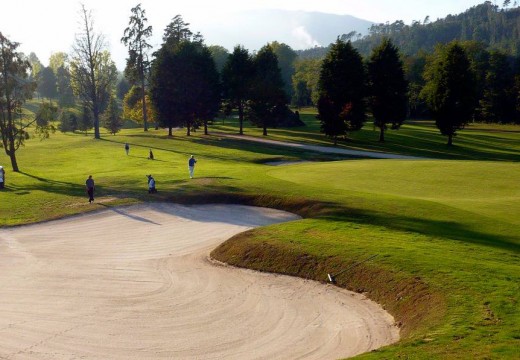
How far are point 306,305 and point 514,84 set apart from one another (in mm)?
121479

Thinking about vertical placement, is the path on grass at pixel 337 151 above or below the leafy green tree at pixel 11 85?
below

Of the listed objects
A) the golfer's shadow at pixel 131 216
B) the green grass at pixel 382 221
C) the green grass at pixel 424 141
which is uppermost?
the green grass at pixel 424 141

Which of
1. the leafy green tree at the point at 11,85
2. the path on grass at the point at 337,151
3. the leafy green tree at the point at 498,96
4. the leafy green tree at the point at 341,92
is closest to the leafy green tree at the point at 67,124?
the path on grass at the point at 337,151

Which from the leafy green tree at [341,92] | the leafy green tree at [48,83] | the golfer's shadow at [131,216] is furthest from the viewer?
the leafy green tree at [48,83]

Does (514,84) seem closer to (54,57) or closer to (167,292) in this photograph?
(167,292)

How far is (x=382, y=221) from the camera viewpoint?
25.7 m

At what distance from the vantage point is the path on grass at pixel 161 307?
1455 cm

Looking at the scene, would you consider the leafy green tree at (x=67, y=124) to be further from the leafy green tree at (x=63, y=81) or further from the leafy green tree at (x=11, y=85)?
the leafy green tree at (x=63, y=81)

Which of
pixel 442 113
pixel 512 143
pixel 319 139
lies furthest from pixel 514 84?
pixel 319 139

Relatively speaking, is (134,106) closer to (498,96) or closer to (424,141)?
(424,141)

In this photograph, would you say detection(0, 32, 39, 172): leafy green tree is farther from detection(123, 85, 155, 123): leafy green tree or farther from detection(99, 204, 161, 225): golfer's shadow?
detection(123, 85, 155, 123): leafy green tree

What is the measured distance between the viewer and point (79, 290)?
19234 mm

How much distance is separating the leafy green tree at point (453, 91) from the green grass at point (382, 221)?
1093 inches

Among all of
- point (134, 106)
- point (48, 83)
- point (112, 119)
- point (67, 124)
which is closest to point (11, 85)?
point (112, 119)
